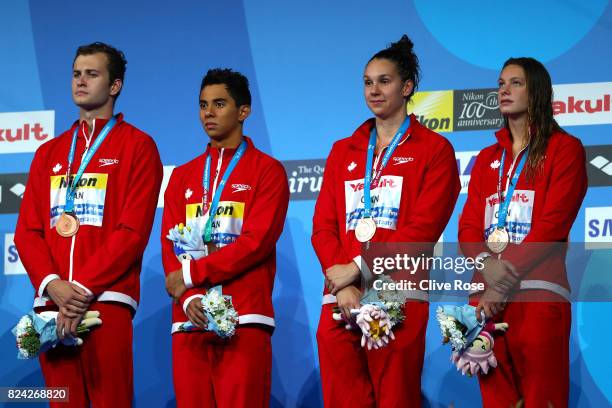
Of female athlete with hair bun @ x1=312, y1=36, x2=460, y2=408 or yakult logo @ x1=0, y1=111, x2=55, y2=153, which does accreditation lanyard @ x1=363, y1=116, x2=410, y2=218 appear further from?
yakult logo @ x1=0, y1=111, x2=55, y2=153

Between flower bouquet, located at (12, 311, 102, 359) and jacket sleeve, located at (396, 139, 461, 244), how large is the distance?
1.35m

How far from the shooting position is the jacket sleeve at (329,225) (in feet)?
14.3

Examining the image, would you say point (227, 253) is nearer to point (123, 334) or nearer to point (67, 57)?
point (123, 334)

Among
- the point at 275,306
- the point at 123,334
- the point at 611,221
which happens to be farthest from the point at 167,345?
the point at 611,221

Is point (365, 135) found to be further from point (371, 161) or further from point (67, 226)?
point (67, 226)

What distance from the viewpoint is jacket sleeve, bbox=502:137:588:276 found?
4.29 metres

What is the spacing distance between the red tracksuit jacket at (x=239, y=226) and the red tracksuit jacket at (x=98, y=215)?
0.15 m

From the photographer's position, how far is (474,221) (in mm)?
4543

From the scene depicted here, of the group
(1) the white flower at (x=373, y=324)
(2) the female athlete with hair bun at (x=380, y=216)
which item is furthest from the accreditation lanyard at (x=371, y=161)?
(1) the white flower at (x=373, y=324)

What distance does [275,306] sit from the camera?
591 centimetres

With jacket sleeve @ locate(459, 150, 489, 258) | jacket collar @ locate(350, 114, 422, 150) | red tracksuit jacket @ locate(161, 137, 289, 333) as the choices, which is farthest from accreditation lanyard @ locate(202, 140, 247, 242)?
jacket sleeve @ locate(459, 150, 489, 258)

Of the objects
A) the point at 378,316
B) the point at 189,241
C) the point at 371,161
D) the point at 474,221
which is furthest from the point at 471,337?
the point at 189,241

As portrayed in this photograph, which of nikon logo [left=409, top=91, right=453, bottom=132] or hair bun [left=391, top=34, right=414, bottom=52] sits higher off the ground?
hair bun [left=391, top=34, right=414, bottom=52]

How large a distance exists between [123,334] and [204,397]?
0.45 m
